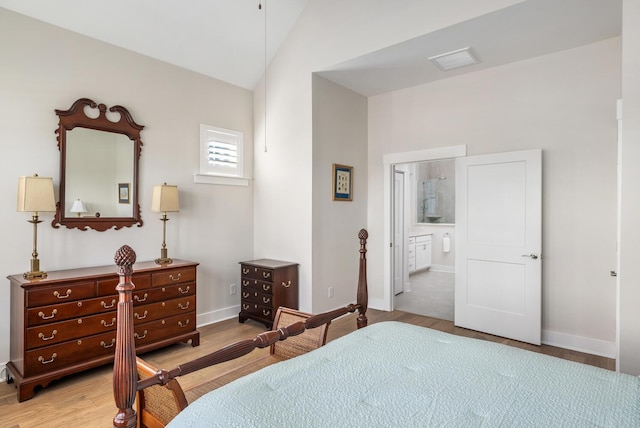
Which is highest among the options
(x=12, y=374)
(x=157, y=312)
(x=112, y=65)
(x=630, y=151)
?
(x=112, y=65)

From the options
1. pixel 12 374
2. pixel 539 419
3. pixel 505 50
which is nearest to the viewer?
pixel 539 419

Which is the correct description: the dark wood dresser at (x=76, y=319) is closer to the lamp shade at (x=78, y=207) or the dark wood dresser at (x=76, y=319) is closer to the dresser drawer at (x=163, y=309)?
the dresser drawer at (x=163, y=309)

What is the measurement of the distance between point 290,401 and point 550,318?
11.0 ft

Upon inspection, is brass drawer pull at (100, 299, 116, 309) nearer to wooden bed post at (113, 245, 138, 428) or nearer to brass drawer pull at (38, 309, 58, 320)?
brass drawer pull at (38, 309, 58, 320)

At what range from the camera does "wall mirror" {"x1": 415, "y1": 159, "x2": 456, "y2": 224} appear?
841cm

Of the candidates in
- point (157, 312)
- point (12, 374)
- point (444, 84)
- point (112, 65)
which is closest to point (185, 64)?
point (112, 65)

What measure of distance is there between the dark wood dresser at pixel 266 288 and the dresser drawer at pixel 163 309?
774mm

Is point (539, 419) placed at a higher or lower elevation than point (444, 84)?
lower

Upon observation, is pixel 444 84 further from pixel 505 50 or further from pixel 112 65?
pixel 112 65

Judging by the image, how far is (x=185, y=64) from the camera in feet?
13.1

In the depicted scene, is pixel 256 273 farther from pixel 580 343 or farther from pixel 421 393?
pixel 580 343

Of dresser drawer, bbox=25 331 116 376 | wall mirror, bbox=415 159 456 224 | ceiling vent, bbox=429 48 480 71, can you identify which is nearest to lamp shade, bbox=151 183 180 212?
dresser drawer, bbox=25 331 116 376

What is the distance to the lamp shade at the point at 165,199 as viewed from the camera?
3.56 m

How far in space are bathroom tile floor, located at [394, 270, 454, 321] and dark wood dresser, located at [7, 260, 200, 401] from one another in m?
3.09
